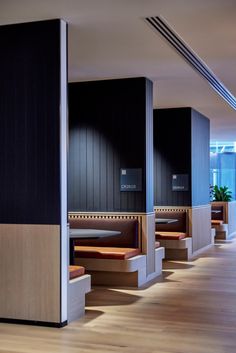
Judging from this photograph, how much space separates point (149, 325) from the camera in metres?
4.97

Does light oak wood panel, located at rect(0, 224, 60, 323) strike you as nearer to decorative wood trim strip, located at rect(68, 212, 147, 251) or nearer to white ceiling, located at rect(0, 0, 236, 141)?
white ceiling, located at rect(0, 0, 236, 141)

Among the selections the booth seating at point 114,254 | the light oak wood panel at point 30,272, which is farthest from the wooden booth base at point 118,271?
the light oak wood panel at point 30,272

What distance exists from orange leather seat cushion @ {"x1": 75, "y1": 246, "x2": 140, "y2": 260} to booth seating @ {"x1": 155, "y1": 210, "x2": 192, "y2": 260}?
2281 millimetres

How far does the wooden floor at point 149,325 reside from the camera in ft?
14.1

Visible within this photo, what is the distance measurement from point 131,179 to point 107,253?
1157mm

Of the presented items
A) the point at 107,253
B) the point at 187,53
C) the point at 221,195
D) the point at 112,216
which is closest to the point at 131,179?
the point at 112,216

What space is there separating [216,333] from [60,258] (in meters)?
1.55

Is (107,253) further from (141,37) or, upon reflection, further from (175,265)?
(141,37)

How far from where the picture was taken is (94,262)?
6820mm

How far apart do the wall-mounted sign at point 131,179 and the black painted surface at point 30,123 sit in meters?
2.51

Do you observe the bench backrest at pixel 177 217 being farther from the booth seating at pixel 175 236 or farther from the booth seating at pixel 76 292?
the booth seating at pixel 76 292

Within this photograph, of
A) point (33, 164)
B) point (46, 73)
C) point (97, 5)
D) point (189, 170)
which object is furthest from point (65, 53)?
point (189, 170)

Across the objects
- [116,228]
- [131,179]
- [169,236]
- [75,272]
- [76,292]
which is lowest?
[76,292]

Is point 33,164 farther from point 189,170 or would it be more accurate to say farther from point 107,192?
point 189,170
